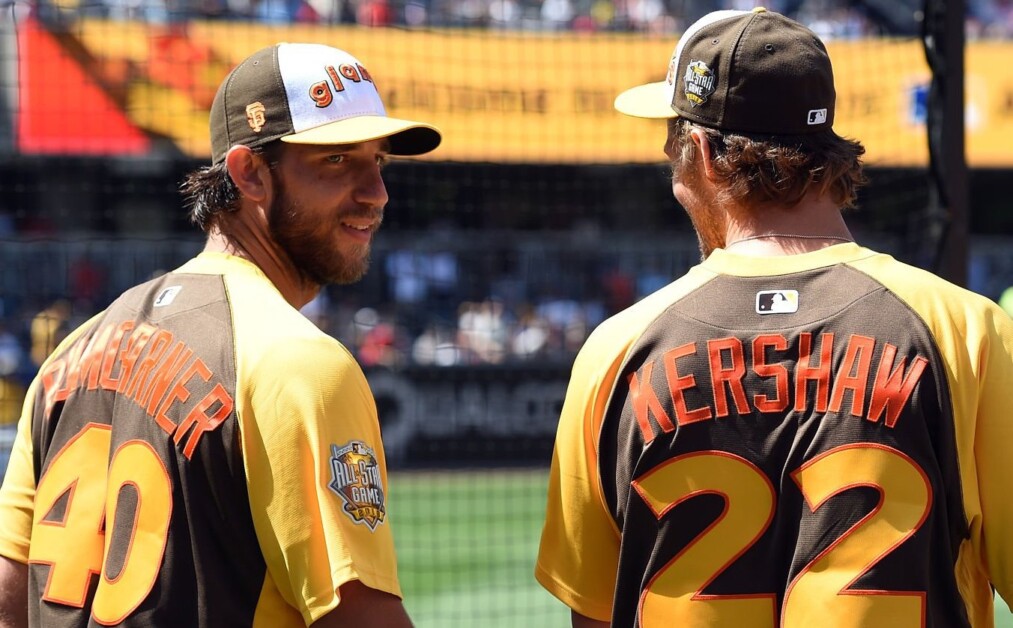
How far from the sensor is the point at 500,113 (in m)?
14.5

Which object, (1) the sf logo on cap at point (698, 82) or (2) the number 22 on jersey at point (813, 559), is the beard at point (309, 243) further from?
(2) the number 22 on jersey at point (813, 559)

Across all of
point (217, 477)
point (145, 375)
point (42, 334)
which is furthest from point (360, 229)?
point (42, 334)

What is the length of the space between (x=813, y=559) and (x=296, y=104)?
1.32 metres

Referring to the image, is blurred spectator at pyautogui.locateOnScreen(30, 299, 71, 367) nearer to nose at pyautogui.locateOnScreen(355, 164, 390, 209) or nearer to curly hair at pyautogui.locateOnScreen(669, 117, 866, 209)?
nose at pyautogui.locateOnScreen(355, 164, 390, 209)

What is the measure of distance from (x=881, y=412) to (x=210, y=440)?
115 cm

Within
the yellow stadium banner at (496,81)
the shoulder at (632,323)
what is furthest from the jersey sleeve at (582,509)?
the yellow stadium banner at (496,81)

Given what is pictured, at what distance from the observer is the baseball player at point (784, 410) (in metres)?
2.10

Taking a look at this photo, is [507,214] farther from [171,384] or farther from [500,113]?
[171,384]

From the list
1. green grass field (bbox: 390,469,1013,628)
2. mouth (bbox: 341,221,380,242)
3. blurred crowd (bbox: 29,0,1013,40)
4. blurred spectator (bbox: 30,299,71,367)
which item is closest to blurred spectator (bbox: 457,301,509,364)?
green grass field (bbox: 390,469,1013,628)

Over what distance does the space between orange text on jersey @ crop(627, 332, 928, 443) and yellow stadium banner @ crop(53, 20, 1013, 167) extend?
10.8 meters

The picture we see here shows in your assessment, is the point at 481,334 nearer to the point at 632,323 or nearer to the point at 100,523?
the point at 100,523

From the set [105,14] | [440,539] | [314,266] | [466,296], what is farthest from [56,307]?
[314,266]

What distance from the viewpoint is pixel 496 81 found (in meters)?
14.2

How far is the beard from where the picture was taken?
255 cm
